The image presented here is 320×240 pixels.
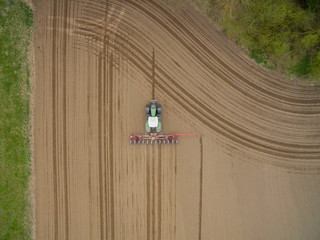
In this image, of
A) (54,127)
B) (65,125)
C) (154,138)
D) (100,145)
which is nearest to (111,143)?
(100,145)

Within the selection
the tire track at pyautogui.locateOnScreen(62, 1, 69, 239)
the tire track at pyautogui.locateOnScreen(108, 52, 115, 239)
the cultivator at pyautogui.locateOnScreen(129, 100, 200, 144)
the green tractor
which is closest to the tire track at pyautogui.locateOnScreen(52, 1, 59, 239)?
the tire track at pyautogui.locateOnScreen(62, 1, 69, 239)

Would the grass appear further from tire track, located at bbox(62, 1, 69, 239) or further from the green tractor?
the green tractor

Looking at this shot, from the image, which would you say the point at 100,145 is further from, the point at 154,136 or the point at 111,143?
the point at 154,136

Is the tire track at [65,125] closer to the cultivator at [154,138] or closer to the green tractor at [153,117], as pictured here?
the cultivator at [154,138]

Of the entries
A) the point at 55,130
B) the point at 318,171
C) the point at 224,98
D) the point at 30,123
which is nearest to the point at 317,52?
the point at 224,98

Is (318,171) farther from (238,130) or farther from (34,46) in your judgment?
(34,46)

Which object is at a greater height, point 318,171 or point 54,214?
point 318,171
